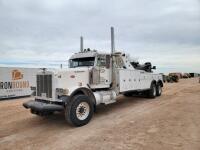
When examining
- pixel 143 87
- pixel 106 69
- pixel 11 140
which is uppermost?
pixel 106 69

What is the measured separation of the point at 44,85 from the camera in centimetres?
768

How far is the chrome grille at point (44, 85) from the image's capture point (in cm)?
743

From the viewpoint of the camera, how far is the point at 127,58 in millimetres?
11219

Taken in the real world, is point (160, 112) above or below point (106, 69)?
below

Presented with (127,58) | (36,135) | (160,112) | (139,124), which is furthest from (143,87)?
(36,135)

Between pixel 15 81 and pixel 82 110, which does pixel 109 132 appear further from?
pixel 15 81

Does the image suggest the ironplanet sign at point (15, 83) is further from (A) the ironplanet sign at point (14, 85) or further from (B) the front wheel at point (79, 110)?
(B) the front wheel at point (79, 110)

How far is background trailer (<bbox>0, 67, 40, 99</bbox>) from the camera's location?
14.7m

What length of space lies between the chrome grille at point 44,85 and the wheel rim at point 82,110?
1.07 metres

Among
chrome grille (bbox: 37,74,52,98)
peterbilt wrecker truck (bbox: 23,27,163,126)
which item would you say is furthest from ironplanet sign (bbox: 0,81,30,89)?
chrome grille (bbox: 37,74,52,98)

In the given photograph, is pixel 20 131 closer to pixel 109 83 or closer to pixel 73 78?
pixel 73 78

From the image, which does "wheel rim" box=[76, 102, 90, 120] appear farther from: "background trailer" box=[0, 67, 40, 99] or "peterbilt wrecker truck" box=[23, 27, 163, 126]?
"background trailer" box=[0, 67, 40, 99]

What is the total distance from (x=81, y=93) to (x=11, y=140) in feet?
9.35

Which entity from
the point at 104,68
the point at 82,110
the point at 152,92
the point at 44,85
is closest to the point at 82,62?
the point at 104,68
